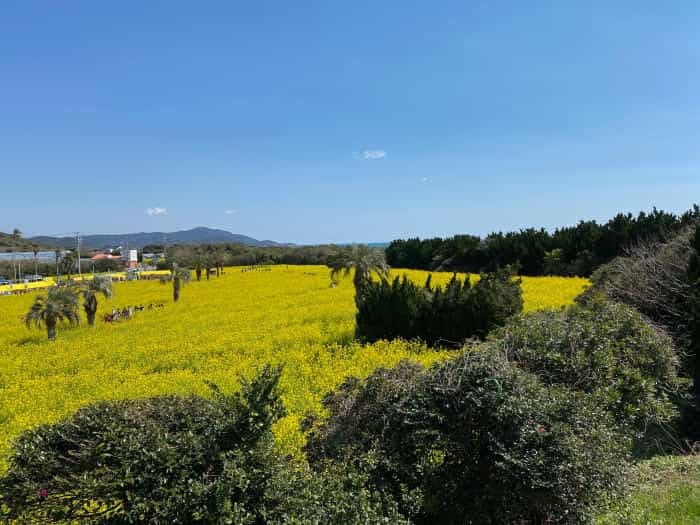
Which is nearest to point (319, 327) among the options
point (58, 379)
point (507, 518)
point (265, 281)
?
point (58, 379)

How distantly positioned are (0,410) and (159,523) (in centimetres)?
1095

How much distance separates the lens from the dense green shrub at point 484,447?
14.7 feet

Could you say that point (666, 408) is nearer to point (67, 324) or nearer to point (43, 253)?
point (67, 324)

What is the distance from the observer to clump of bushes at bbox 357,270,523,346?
13977 mm

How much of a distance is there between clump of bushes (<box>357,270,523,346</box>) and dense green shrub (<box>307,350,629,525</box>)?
27.2 feet

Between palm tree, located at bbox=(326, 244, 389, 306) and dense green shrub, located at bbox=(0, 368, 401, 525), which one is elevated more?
palm tree, located at bbox=(326, 244, 389, 306)

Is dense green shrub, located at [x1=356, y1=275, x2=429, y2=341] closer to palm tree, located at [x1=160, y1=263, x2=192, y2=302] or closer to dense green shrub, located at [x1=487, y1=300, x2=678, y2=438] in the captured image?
dense green shrub, located at [x1=487, y1=300, x2=678, y2=438]

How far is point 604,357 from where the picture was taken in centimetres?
681

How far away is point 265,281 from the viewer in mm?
42719

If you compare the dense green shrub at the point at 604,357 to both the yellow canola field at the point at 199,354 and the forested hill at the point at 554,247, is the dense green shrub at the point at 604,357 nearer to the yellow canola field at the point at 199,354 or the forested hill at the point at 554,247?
the yellow canola field at the point at 199,354

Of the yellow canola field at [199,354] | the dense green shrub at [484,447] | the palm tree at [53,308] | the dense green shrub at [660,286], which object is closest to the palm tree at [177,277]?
the yellow canola field at [199,354]

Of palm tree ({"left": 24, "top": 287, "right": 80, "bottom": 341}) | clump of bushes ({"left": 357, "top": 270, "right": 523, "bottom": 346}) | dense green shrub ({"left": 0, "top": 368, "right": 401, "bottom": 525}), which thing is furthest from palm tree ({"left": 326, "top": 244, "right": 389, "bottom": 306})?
dense green shrub ({"left": 0, "top": 368, "right": 401, "bottom": 525})

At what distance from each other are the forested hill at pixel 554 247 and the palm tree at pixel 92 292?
25445 millimetres

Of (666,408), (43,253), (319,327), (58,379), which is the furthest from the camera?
(43,253)
